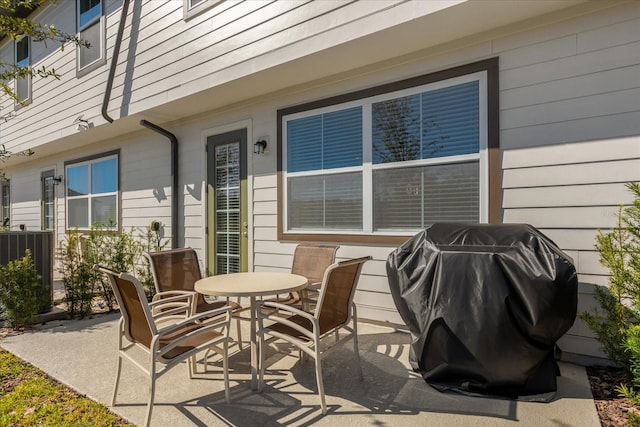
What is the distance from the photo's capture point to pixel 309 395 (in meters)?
2.44

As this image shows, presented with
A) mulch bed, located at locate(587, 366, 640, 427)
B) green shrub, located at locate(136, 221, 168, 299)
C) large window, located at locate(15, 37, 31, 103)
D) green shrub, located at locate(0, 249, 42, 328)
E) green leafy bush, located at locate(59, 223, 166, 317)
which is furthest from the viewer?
large window, located at locate(15, 37, 31, 103)

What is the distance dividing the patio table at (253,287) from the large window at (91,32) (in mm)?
5069

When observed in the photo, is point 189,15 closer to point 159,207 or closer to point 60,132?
point 159,207

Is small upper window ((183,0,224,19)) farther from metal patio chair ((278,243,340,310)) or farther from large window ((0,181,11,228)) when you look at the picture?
large window ((0,181,11,228))

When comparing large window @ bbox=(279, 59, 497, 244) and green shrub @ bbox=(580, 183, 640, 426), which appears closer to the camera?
green shrub @ bbox=(580, 183, 640, 426)

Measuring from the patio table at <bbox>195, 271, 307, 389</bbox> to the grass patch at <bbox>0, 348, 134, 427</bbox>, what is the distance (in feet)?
2.92

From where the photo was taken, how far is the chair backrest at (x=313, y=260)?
3521 mm


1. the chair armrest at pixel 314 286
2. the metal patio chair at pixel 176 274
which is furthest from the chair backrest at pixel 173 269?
the chair armrest at pixel 314 286

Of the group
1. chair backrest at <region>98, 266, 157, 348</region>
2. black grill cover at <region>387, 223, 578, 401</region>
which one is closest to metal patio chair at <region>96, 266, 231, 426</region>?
chair backrest at <region>98, 266, 157, 348</region>

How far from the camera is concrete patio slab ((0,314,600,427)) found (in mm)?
2145

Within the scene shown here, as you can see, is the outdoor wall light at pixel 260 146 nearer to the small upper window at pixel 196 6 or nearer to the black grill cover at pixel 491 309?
the small upper window at pixel 196 6

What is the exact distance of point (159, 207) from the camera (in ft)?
19.8

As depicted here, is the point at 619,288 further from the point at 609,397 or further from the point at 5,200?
the point at 5,200

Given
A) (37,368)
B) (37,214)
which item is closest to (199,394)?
(37,368)
